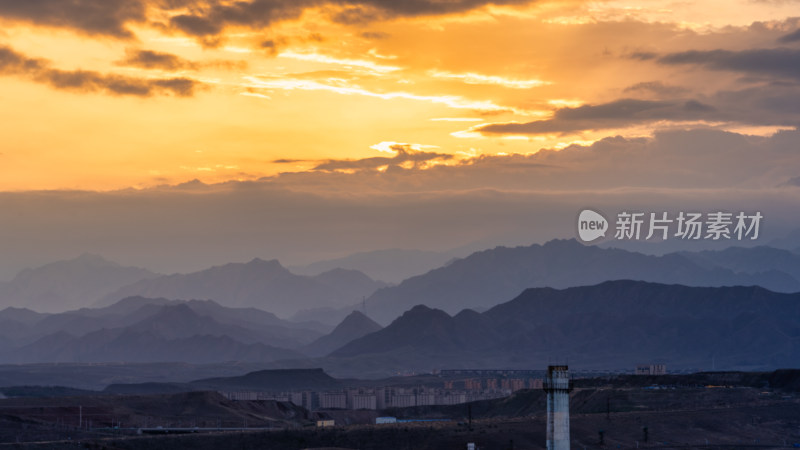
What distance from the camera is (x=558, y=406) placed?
292 ft

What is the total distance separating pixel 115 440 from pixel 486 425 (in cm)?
5452

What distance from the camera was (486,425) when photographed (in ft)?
616

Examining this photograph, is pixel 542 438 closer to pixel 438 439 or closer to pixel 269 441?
pixel 438 439

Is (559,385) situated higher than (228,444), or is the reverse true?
(559,385)

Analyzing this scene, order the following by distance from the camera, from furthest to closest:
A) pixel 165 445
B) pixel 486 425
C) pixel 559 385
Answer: pixel 486 425
pixel 165 445
pixel 559 385

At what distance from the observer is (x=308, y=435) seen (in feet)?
588

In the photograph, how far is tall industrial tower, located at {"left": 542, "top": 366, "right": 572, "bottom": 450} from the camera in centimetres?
8825

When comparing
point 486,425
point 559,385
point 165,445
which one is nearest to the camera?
point 559,385

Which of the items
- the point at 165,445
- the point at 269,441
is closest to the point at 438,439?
the point at 269,441

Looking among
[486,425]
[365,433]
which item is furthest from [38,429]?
[486,425]

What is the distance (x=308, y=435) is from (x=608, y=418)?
166ft

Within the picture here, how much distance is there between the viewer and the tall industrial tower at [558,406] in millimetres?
88250

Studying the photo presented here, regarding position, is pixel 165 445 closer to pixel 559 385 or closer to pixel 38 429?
pixel 38 429

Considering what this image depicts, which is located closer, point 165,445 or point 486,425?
point 165,445
